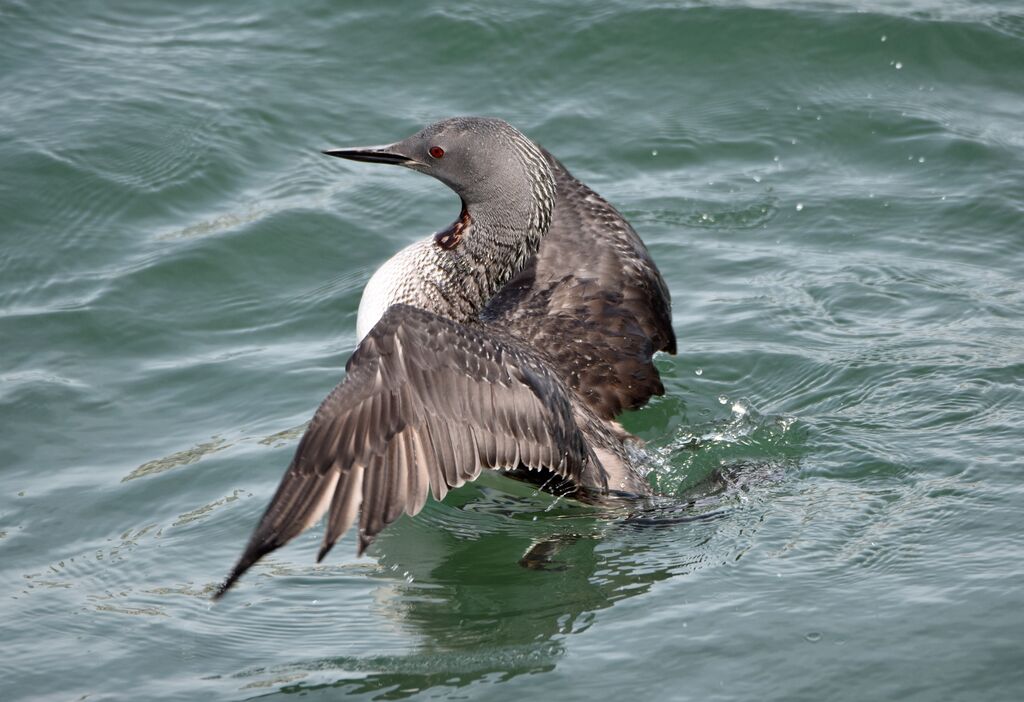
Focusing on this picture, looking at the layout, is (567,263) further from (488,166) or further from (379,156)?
(379,156)

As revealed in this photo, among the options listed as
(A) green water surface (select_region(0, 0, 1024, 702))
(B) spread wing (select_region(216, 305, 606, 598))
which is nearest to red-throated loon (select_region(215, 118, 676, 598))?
(B) spread wing (select_region(216, 305, 606, 598))

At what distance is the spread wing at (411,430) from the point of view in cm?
396

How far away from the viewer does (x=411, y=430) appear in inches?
166

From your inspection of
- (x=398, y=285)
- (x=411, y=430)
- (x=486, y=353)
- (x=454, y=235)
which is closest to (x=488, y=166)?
(x=454, y=235)

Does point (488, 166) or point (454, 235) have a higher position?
point (488, 166)

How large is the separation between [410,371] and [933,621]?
70.1 inches

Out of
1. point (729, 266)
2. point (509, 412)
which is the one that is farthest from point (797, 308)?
point (509, 412)

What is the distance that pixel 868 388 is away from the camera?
5.86 meters

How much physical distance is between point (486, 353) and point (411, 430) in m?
0.44

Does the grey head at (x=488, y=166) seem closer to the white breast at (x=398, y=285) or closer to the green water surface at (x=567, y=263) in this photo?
the white breast at (x=398, y=285)

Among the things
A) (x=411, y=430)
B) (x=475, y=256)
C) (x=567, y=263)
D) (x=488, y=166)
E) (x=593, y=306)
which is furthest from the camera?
(x=567, y=263)

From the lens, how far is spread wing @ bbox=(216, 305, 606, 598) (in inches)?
156

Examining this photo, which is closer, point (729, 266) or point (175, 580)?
point (175, 580)

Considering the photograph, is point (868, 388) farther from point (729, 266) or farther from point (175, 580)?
point (175, 580)
